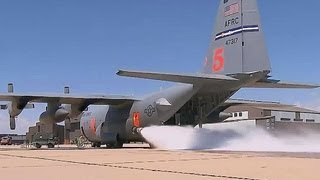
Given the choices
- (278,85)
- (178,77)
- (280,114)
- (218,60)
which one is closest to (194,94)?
(218,60)

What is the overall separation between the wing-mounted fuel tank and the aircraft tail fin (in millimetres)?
9736

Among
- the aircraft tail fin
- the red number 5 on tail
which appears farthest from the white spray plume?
the red number 5 on tail

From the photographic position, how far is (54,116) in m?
33.0

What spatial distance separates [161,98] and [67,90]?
10.4 metres

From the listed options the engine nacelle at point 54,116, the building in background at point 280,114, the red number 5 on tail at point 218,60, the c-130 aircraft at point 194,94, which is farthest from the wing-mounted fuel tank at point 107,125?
the building in background at point 280,114

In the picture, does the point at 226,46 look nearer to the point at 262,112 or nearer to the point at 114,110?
the point at 114,110

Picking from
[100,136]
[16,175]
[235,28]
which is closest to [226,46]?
[235,28]

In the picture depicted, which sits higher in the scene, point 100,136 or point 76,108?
point 76,108

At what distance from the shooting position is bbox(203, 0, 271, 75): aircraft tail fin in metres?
23.8

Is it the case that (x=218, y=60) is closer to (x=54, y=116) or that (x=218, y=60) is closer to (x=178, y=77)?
(x=178, y=77)

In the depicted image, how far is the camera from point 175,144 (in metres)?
27.7

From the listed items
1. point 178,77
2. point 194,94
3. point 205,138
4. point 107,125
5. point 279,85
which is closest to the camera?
point 178,77

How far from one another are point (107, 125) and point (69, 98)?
495cm

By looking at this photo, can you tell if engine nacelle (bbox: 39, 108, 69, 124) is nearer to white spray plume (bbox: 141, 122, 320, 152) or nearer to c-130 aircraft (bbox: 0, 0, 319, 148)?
c-130 aircraft (bbox: 0, 0, 319, 148)
